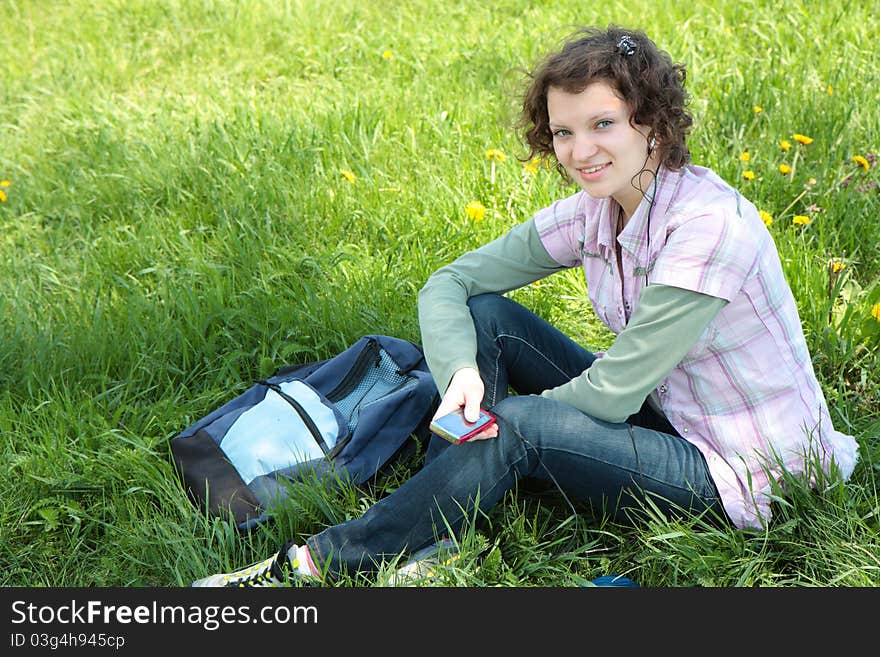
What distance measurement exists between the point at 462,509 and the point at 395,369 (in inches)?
25.8

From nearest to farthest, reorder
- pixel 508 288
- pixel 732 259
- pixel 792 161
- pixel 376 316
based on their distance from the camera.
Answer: pixel 732 259, pixel 508 288, pixel 376 316, pixel 792 161

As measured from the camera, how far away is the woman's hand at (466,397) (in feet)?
6.03

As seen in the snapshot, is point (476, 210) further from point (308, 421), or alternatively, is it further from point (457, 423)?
point (457, 423)

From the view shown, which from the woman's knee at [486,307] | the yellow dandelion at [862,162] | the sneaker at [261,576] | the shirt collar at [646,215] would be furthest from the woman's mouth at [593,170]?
the yellow dandelion at [862,162]

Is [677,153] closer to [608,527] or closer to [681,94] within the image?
[681,94]

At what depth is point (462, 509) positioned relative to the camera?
6.15ft

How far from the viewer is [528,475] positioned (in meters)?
1.91

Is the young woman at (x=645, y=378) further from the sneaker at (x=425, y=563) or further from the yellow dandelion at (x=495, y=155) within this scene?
the yellow dandelion at (x=495, y=155)

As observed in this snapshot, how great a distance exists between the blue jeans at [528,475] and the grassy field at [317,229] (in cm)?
7

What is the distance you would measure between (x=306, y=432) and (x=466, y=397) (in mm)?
556

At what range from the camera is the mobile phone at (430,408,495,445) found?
1.82 m

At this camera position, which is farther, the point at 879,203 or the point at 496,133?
the point at 496,133

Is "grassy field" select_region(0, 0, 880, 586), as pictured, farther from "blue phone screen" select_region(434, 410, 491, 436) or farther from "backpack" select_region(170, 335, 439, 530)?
"blue phone screen" select_region(434, 410, 491, 436)

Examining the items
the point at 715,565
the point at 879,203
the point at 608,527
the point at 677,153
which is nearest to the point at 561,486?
the point at 608,527
